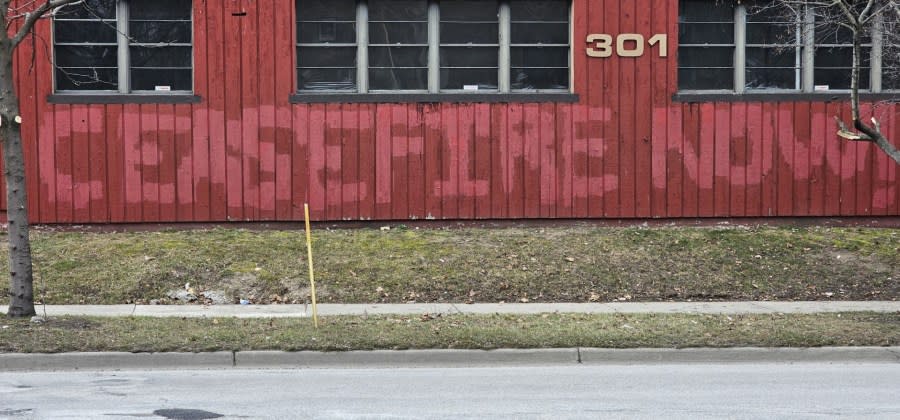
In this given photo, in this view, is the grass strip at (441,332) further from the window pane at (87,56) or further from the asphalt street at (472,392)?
the window pane at (87,56)

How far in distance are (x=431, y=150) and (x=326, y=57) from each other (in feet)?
7.96

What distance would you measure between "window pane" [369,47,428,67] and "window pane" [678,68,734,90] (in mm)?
4609

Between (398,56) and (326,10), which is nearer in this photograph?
(326,10)

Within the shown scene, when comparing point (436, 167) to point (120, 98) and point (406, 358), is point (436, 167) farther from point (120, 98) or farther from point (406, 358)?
point (406, 358)

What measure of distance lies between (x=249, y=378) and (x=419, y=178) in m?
8.10

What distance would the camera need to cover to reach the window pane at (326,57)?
55.3 ft

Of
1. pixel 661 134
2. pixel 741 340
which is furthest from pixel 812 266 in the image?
pixel 741 340

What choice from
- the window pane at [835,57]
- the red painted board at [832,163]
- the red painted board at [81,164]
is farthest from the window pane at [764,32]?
the red painted board at [81,164]

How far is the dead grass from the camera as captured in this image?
1373 cm

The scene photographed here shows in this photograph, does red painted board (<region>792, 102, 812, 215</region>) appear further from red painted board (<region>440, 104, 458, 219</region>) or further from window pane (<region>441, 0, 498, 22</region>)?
red painted board (<region>440, 104, 458, 219</region>)

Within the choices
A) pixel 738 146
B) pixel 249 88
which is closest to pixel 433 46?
pixel 249 88

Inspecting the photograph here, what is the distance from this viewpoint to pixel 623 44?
56.0 feet

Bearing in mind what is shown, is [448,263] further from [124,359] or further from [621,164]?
[124,359]

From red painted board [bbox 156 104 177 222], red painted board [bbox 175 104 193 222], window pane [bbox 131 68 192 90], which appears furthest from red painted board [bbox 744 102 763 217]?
red painted board [bbox 156 104 177 222]
